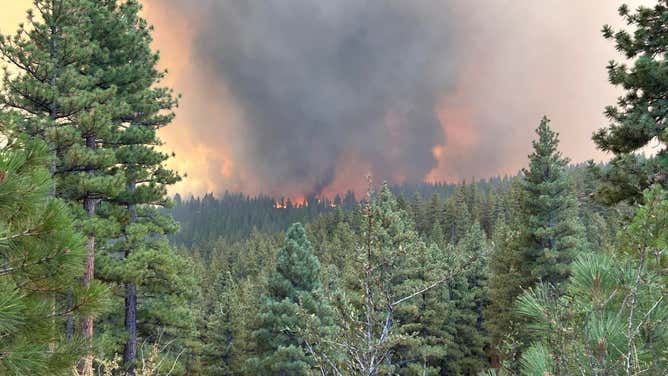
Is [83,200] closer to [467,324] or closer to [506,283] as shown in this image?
[506,283]

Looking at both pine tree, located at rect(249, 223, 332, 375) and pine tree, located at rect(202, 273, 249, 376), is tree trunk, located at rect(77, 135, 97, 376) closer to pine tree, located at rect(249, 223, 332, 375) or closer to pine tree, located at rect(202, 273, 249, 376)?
pine tree, located at rect(249, 223, 332, 375)

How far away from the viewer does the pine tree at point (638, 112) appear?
829 cm

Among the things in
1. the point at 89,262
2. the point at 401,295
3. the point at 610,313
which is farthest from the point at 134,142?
the point at 610,313

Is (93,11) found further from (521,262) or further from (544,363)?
(521,262)

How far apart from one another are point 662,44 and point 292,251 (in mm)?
14380

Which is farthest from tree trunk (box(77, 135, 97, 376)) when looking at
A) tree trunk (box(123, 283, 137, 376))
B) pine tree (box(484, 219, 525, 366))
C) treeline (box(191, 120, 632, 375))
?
pine tree (box(484, 219, 525, 366))

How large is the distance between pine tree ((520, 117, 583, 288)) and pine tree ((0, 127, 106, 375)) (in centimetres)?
1672

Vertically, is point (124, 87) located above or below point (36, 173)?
above

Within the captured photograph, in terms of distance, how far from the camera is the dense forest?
2.47 metres

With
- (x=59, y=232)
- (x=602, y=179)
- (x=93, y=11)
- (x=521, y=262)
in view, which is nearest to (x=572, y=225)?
(x=521, y=262)

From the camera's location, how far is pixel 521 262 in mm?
17500

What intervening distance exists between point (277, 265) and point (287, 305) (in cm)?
199

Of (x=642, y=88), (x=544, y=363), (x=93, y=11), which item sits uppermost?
(x=93, y=11)

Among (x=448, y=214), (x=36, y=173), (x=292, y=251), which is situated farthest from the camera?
(x=448, y=214)
